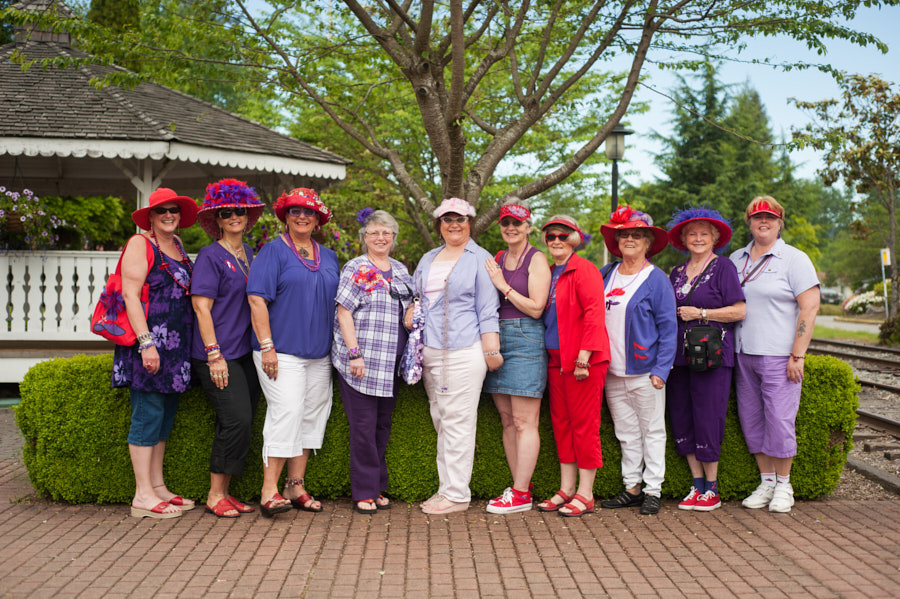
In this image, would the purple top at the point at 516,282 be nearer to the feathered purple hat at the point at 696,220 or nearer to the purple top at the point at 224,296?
the feathered purple hat at the point at 696,220

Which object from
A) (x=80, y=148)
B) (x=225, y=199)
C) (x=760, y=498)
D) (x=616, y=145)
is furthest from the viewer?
(x=616, y=145)

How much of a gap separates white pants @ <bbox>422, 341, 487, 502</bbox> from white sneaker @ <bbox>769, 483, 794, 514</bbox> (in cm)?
210

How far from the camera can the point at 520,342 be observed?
4922 millimetres

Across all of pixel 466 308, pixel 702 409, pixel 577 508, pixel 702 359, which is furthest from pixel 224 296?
pixel 702 409

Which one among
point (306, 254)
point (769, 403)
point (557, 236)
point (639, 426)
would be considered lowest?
point (639, 426)

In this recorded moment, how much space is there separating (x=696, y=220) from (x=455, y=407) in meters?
2.11

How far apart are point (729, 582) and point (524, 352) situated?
6.05 feet

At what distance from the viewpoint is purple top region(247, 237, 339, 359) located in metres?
4.64

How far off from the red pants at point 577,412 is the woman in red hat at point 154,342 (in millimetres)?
2459

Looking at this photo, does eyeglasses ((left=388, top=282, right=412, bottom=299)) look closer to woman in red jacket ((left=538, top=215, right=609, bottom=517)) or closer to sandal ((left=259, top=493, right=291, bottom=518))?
woman in red jacket ((left=538, top=215, right=609, bottom=517))

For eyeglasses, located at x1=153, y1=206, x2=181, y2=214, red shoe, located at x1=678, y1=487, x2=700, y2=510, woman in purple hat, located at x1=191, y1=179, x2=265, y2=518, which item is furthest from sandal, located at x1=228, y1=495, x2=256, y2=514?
red shoe, located at x1=678, y1=487, x2=700, y2=510

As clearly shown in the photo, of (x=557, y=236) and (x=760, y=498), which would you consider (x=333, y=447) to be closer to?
(x=557, y=236)

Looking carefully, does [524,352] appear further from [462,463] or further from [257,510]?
[257,510]

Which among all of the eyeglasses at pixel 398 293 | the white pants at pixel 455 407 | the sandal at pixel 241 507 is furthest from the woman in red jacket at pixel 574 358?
the sandal at pixel 241 507
